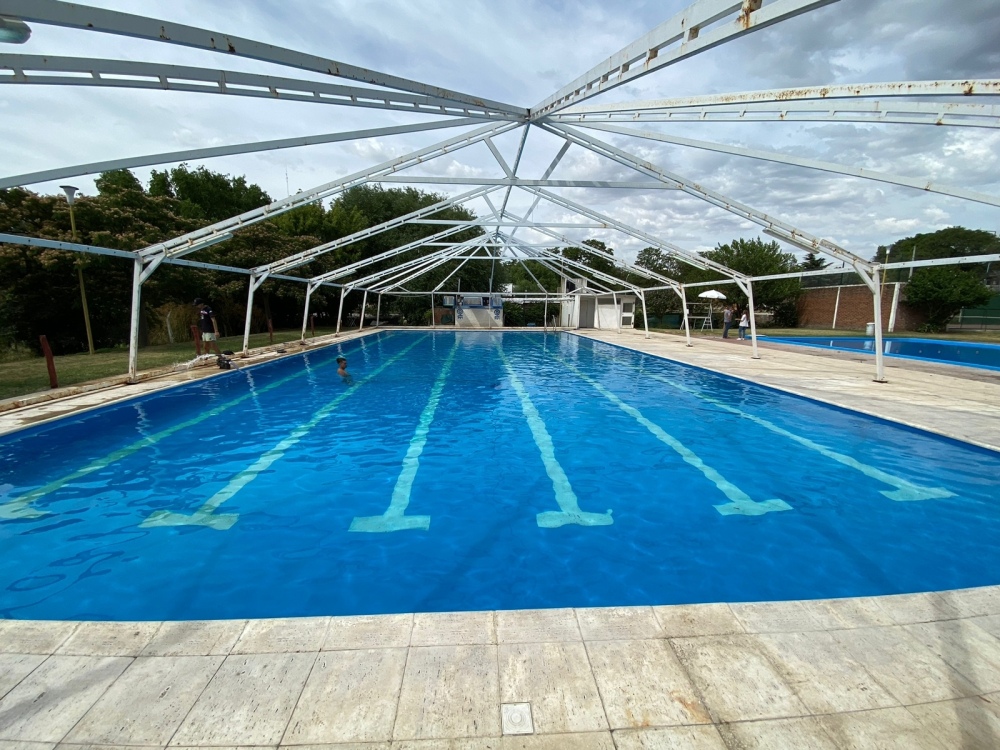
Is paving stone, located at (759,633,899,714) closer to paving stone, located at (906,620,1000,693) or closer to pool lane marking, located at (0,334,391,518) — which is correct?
paving stone, located at (906,620,1000,693)

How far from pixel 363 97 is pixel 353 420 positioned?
489cm

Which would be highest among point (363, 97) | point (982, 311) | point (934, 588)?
point (363, 97)

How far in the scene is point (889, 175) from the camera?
5.71 meters

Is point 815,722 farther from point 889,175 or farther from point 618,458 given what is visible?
point 889,175

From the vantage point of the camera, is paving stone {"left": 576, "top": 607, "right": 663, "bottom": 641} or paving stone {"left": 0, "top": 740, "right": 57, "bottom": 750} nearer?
paving stone {"left": 0, "top": 740, "right": 57, "bottom": 750}

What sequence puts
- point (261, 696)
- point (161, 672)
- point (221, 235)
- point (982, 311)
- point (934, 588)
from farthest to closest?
1. point (982, 311)
2. point (221, 235)
3. point (934, 588)
4. point (161, 672)
5. point (261, 696)

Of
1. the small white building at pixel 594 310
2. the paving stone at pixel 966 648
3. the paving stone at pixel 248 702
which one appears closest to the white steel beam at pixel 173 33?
the paving stone at pixel 248 702

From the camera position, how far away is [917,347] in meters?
19.4

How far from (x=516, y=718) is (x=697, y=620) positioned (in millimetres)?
1240

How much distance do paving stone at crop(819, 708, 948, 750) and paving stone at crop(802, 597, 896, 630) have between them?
23.0 inches

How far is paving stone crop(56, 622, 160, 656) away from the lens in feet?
7.55

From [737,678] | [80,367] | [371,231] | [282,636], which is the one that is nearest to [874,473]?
[737,678]

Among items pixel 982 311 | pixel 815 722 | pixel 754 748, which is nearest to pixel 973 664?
pixel 815 722

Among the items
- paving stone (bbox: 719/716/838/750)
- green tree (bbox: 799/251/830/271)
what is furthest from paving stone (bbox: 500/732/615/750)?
green tree (bbox: 799/251/830/271)
